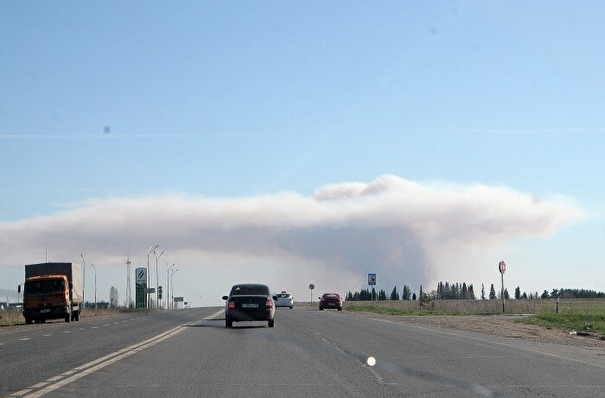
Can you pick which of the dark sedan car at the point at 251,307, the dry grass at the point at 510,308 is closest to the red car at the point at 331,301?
the dry grass at the point at 510,308

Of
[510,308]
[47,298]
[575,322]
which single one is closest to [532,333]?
[575,322]

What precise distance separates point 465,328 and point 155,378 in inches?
887

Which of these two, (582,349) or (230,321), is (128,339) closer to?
(230,321)

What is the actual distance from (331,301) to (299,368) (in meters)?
59.0

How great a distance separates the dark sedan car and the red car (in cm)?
3947

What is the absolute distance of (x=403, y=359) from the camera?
20.2m

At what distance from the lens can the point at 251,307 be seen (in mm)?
36250

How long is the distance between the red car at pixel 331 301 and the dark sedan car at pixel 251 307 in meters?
39.5

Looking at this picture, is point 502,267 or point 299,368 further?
point 502,267

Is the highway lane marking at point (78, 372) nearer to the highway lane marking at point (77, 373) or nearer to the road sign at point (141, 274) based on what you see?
the highway lane marking at point (77, 373)

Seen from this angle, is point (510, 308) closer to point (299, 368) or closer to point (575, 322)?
point (575, 322)

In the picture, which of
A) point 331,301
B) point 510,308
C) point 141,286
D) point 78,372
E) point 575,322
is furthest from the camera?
point 141,286

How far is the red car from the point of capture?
76375mm

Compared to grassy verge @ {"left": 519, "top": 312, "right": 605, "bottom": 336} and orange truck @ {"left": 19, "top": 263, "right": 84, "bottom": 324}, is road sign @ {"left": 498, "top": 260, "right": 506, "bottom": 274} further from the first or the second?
orange truck @ {"left": 19, "top": 263, "right": 84, "bottom": 324}
